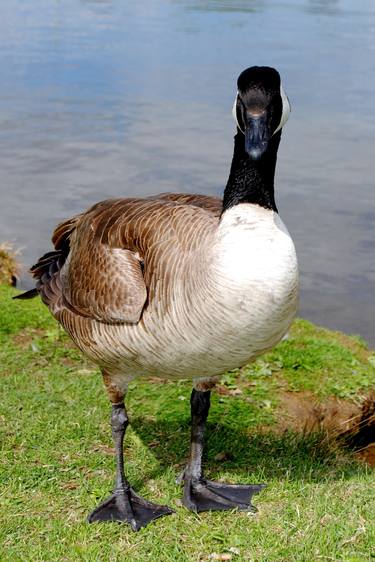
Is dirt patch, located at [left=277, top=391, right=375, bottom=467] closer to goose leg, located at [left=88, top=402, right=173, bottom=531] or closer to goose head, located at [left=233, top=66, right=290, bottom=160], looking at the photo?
goose leg, located at [left=88, top=402, right=173, bottom=531]

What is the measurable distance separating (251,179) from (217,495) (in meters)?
2.09

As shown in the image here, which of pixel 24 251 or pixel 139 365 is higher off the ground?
pixel 139 365

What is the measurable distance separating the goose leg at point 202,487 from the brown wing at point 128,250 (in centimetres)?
102

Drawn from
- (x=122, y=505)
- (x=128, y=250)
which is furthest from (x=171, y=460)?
(x=128, y=250)

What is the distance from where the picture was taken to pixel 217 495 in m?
4.78

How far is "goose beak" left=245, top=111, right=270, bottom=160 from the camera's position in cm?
357

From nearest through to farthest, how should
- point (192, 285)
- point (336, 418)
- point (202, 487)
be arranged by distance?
point (192, 285)
point (202, 487)
point (336, 418)

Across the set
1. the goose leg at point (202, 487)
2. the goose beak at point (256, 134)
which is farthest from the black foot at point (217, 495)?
the goose beak at point (256, 134)

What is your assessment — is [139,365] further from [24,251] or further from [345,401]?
[24,251]

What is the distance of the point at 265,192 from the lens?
3910mm

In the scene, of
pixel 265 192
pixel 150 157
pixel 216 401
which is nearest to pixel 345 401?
pixel 216 401

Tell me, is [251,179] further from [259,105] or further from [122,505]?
[122,505]

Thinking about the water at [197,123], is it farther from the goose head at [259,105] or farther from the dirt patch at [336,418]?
the goose head at [259,105]

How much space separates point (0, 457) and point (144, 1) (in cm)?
4038
